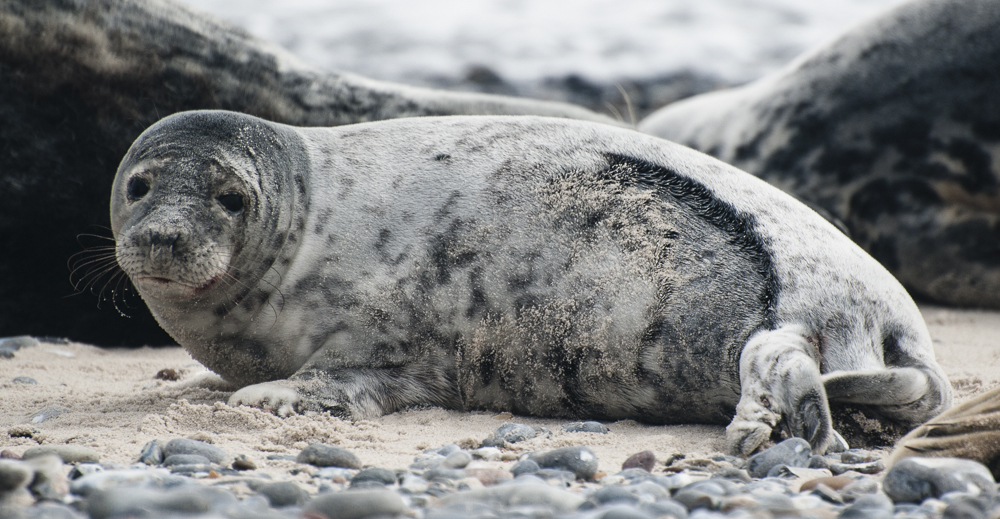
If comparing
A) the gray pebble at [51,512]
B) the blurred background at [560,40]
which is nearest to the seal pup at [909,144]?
the gray pebble at [51,512]

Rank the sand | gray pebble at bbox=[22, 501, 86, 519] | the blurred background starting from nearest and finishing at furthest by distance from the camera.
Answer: gray pebble at bbox=[22, 501, 86, 519] → the sand → the blurred background

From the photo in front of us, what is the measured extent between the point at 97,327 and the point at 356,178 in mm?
1770

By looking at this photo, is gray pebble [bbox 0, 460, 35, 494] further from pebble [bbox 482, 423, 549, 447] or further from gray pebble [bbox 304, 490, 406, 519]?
pebble [bbox 482, 423, 549, 447]

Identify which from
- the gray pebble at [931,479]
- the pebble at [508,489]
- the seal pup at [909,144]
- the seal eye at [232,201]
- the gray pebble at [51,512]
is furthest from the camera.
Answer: the seal pup at [909,144]

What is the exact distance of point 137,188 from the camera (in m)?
2.79

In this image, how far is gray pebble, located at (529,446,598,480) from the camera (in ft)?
6.41

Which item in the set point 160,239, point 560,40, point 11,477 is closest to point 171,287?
point 160,239

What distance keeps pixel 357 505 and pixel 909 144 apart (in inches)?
152

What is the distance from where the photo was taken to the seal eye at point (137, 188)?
2779 mm

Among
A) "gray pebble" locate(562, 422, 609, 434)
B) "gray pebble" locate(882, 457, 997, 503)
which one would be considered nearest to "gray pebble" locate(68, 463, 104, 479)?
"gray pebble" locate(562, 422, 609, 434)

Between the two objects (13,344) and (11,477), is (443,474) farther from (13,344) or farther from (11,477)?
(13,344)

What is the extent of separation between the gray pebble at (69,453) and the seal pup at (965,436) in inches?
67.0

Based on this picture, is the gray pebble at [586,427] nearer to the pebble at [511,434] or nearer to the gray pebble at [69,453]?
the pebble at [511,434]

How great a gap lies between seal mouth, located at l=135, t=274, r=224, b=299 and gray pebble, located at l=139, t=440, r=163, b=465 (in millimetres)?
662
